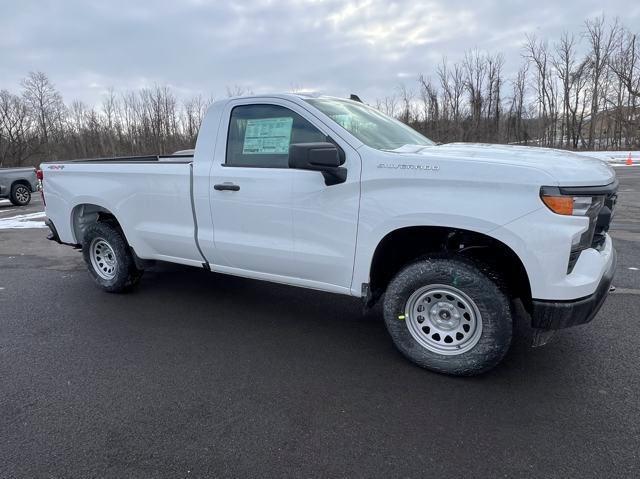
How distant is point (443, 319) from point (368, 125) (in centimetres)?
170

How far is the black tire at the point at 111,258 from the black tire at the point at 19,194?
11484 mm

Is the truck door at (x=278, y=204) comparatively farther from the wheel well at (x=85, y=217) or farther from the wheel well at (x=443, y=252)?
the wheel well at (x=85, y=217)

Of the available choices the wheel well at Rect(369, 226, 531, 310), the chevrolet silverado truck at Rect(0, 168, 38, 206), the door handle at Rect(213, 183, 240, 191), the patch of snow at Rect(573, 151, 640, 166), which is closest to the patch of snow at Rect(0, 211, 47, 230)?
the chevrolet silverado truck at Rect(0, 168, 38, 206)

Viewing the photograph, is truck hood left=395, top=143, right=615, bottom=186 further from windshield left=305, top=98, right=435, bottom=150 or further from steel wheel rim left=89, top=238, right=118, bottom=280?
steel wheel rim left=89, top=238, right=118, bottom=280

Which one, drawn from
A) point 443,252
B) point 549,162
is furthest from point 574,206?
point 443,252

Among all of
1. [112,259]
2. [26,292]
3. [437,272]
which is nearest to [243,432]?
[437,272]

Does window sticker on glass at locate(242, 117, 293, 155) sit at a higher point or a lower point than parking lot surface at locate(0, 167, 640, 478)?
higher

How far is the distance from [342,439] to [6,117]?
1922 inches

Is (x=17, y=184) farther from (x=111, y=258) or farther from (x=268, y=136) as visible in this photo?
(x=268, y=136)

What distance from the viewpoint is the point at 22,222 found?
10.6 meters

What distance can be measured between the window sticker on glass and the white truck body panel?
0.17 meters

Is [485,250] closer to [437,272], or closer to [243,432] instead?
[437,272]

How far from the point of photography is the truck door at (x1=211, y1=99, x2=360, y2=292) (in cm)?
328

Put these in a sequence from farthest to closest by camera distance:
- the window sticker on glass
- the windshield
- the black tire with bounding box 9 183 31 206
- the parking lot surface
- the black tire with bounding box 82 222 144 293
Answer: the black tire with bounding box 9 183 31 206 < the black tire with bounding box 82 222 144 293 < the window sticker on glass < the windshield < the parking lot surface
